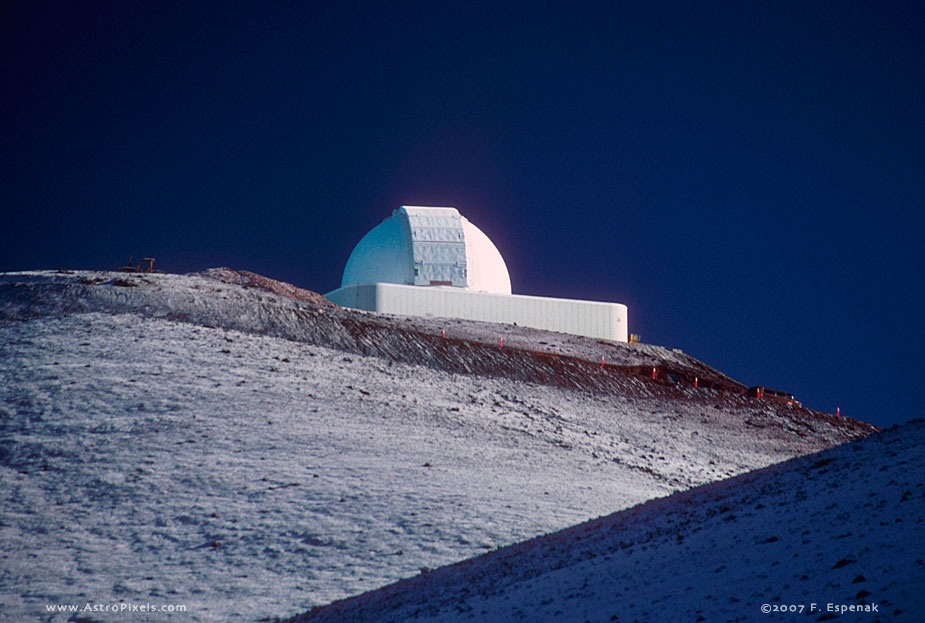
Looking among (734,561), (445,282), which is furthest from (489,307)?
(734,561)

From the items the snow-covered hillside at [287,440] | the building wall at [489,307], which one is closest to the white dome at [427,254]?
the building wall at [489,307]

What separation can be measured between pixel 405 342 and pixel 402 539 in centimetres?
1084

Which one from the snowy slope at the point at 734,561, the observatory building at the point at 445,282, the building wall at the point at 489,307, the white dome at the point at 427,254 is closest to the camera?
the snowy slope at the point at 734,561

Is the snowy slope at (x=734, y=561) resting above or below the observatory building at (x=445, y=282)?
below

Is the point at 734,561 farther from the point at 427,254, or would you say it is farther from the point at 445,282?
the point at 427,254

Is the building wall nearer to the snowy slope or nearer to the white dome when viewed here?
the white dome

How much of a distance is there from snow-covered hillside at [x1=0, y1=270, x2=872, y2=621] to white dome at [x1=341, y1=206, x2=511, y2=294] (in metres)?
6.11

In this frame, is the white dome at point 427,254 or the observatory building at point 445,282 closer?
the observatory building at point 445,282

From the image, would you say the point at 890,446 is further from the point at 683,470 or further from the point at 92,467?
the point at 92,467

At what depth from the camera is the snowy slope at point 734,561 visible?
16.1ft

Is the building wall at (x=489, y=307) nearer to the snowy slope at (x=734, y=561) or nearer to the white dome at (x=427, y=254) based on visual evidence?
the white dome at (x=427, y=254)

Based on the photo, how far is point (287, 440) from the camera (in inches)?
555

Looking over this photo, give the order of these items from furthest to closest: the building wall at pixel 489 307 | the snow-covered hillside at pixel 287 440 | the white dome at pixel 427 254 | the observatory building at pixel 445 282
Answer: the white dome at pixel 427 254 → the observatory building at pixel 445 282 → the building wall at pixel 489 307 → the snow-covered hillside at pixel 287 440

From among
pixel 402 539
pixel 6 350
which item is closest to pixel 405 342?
pixel 6 350
